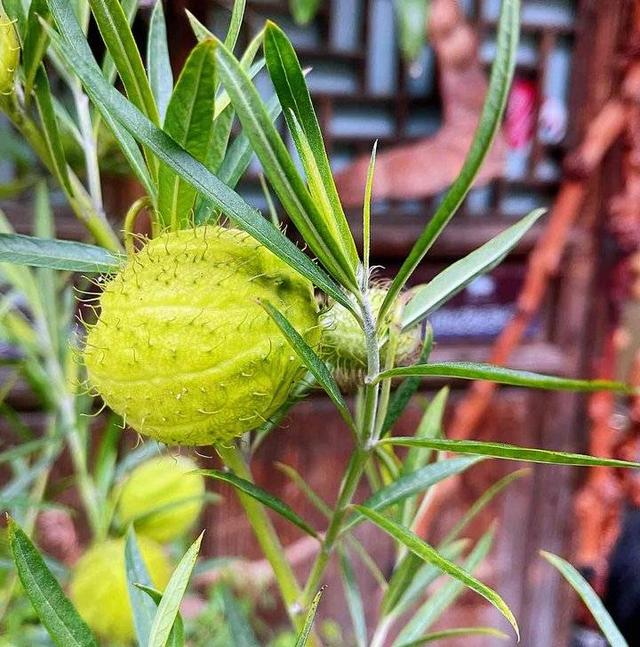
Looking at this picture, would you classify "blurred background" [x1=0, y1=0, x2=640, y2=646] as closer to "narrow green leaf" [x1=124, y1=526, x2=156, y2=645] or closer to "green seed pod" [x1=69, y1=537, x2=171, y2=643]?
"green seed pod" [x1=69, y1=537, x2=171, y2=643]

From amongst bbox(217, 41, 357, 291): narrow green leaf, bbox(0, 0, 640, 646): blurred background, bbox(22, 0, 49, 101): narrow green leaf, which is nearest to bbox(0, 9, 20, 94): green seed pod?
bbox(22, 0, 49, 101): narrow green leaf

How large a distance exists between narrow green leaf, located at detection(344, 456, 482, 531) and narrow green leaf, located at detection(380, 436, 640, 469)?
0.08m

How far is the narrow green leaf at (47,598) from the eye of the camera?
0.90 ft

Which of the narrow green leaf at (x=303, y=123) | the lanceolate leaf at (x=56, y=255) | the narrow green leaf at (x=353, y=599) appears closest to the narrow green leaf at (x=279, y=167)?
the narrow green leaf at (x=303, y=123)

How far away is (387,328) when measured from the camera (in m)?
0.32

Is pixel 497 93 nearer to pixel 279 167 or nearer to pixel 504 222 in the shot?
pixel 279 167

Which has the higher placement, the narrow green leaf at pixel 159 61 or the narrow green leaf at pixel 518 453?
the narrow green leaf at pixel 159 61

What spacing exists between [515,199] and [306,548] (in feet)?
3.01

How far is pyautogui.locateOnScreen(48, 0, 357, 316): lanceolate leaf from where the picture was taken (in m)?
0.24

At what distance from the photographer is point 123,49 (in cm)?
27

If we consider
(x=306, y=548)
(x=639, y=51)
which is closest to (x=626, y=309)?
(x=639, y=51)

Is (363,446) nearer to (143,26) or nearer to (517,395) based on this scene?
(143,26)

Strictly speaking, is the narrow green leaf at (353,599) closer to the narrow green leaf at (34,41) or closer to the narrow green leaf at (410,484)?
the narrow green leaf at (410,484)

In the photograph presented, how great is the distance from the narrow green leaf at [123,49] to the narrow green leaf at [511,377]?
16cm
